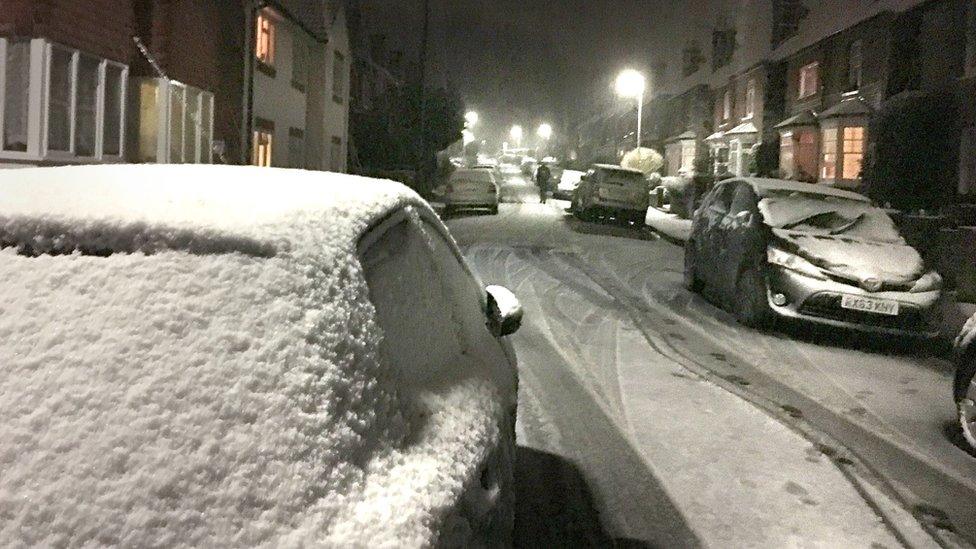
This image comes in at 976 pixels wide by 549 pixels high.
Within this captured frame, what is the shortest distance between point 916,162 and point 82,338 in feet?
87.9

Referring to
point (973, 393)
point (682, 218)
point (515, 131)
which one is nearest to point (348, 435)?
point (973, 393)

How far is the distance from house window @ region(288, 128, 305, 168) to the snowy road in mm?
15485

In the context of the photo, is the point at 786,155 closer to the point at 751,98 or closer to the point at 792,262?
the point at 751,98

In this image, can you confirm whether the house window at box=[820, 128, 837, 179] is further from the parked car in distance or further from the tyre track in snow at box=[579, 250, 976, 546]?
the tyre track in snow at box=[579, 250, 976, 546]

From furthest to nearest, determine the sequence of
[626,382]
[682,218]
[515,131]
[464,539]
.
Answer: [515,131] < [682,218] < [626,382] < [464,539]

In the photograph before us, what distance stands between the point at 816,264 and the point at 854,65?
23214 millimetres

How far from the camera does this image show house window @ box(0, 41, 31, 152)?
1199 centimetres

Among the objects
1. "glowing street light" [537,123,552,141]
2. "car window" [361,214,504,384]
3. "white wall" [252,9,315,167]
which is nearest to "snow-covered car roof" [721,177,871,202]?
"car window" [361,214,504,384]

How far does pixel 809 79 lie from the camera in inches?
1399

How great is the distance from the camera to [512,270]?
1507cm

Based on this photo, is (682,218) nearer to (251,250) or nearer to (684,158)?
(684,158)

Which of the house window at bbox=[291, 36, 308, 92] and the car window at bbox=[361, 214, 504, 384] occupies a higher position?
the house window at bbox=[291, 36, 308, 92]

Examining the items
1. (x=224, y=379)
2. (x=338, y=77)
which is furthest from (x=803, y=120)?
(x=224, y=379)

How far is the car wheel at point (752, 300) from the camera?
10.1 meters
